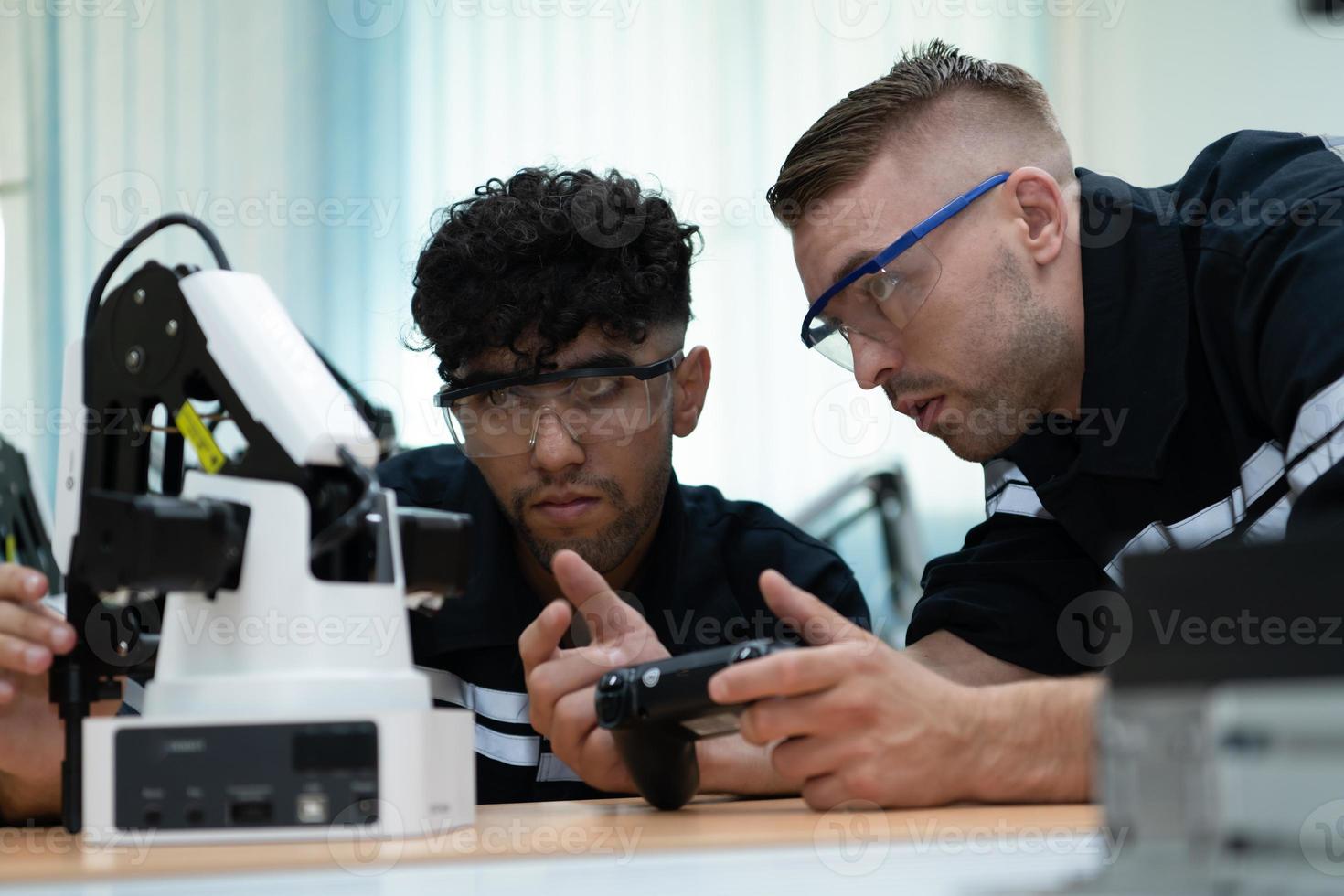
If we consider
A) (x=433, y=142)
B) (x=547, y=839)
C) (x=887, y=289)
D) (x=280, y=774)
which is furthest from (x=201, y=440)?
(x=433, y=142)

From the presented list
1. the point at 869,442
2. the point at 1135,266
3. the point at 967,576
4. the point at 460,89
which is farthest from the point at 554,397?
the point at 460,89

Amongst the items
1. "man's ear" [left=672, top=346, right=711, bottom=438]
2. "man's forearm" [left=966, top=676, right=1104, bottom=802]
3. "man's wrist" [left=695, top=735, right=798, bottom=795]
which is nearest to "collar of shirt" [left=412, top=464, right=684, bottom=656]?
"man's ear" [left=672, top=346, right=711, bottom=438]

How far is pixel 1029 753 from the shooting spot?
1128 mm

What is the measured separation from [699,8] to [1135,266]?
2577mm

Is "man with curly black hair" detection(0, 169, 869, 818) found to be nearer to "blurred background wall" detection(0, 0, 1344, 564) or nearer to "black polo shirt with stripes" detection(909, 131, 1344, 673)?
"black polo shirt with stripes" detection(909, 131, 1344, 673)

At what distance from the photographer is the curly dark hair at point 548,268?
1.96m

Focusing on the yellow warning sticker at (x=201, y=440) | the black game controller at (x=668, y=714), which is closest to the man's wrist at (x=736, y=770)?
the black game controller at (x=668, y=714)

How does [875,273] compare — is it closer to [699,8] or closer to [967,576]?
[967,576]

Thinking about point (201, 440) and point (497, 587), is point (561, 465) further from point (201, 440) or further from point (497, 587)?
point (201, 440)

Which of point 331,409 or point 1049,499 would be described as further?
point 1049,499

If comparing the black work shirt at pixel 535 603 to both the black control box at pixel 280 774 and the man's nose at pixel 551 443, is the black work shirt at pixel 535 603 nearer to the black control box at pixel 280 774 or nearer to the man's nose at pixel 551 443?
the man's nose at pixel 551 443

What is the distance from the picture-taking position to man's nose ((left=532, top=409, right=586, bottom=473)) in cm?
187

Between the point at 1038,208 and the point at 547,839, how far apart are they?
1.25 m

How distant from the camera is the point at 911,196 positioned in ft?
5.88
